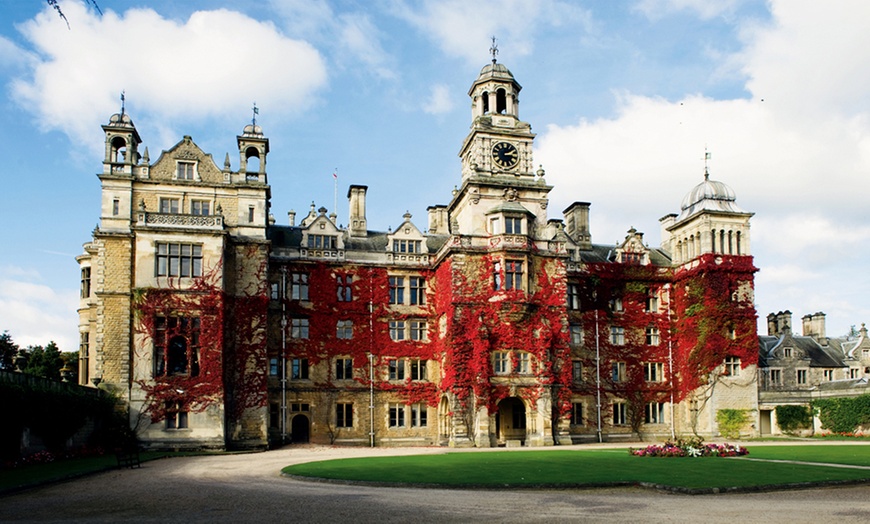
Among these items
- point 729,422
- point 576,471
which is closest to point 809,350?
point 729,422

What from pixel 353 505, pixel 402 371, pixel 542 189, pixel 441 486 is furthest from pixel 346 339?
pixel 353 505

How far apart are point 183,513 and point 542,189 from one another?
33.1 metres

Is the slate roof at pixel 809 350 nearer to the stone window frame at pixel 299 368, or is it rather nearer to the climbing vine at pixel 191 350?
the stone window frame at pixel 299 368

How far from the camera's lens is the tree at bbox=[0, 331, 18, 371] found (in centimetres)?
5719

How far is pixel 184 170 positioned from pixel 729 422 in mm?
33119

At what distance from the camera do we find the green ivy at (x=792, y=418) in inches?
1870

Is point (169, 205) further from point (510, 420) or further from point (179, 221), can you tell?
point (510, 420)

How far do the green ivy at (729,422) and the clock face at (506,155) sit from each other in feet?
60.9

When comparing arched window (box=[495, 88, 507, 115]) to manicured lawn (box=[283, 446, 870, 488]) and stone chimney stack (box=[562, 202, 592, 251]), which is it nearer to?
stone chimney stack (box=[562, 202, 592, 251])

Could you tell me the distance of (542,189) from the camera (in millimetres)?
45062

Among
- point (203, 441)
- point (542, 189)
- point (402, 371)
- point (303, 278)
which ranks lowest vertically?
point (203, 441)

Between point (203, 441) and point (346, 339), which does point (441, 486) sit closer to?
point (203, 441)

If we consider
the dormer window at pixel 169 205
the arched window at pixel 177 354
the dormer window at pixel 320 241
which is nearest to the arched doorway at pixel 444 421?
the dormer window at pixel 320 241

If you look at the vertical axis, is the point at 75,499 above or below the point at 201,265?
below
